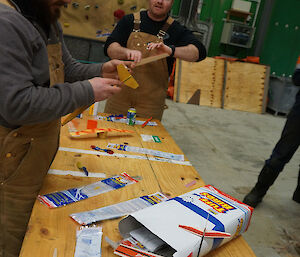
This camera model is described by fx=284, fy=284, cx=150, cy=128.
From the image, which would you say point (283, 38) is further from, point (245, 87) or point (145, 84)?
point (145, 84)

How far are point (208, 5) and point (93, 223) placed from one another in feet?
24.0

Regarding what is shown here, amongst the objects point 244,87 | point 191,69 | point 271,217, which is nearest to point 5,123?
point 271,217

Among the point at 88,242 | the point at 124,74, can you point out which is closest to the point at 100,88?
the point at 124,74

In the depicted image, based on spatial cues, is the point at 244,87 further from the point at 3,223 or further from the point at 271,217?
the point at 3,223

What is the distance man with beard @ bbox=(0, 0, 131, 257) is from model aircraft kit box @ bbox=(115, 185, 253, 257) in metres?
0.41

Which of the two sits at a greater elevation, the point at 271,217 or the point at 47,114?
the point at 47,114

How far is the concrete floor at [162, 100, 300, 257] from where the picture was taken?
232 centimetres

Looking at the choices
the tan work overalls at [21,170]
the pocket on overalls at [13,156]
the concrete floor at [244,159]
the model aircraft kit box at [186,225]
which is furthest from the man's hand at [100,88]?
the concrete floor at [244,159]

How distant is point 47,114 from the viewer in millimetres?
878

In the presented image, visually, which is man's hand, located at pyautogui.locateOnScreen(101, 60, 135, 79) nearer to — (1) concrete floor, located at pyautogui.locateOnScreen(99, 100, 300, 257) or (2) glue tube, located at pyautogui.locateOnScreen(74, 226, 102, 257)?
(2) glue tube, located at pyautogui.locateOnScreen(74, 226, 102, 257)

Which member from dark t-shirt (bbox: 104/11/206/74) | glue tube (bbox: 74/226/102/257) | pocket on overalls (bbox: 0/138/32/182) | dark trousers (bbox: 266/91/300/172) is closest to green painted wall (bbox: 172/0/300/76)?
dark t-shirt (bbox: 104/11/206/74)

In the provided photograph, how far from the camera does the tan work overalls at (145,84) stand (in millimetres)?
2314

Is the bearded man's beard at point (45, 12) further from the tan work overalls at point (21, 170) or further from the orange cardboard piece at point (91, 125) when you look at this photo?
the orange cardboard piece at point (91, 125)

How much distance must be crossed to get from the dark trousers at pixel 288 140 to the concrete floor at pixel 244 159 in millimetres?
512
